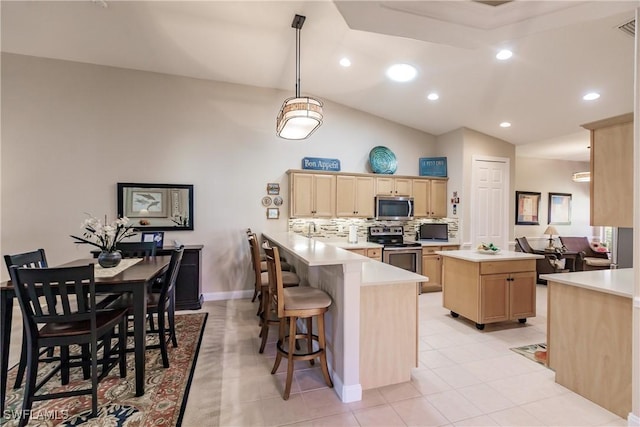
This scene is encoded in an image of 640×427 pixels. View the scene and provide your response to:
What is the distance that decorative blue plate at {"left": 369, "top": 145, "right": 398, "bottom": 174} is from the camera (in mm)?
5473

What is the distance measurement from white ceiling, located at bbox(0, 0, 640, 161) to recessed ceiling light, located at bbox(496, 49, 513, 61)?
9 centimetres

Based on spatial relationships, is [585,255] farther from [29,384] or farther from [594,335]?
[29,384]

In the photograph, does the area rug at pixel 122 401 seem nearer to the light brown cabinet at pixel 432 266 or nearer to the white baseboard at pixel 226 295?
the white baseboard at pixel 226 295

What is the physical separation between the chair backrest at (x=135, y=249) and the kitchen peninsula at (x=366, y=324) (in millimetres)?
2170

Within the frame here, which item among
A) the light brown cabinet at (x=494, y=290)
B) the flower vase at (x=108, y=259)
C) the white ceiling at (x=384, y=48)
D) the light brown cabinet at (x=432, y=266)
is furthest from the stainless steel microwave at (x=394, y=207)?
the flower vase at (x=108, y=259)

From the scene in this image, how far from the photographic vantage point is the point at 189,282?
4312 mm

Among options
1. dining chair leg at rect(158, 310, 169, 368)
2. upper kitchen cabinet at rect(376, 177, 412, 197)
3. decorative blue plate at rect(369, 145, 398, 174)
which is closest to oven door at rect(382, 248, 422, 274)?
upper kitchen cabinet at rect(376, 177, 412, 197)

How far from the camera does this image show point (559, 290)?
2404 millimetres

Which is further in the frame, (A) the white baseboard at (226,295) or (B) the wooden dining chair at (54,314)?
(A) the white baseboard at (226,295)

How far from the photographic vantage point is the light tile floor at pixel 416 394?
1.97 meters

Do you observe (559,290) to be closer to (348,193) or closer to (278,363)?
(278,363)

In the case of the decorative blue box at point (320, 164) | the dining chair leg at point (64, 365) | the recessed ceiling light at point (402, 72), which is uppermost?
the recessed ceiling light at point (402, 72)

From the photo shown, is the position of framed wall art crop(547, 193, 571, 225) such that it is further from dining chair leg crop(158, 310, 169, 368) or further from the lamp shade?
dining chair leg crop(158, 310, 169, 368)

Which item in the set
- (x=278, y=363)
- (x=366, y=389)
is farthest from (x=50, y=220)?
(x=366, y=389)
